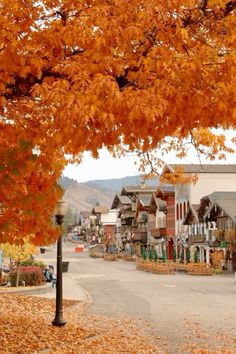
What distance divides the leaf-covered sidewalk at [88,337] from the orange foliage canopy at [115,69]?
423 centimetres

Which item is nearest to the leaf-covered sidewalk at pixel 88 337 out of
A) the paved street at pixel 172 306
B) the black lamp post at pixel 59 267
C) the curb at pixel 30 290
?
the black lamp post at pixel 59 267

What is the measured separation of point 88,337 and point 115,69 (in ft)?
24.7

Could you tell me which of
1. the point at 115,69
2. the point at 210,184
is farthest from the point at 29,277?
the point at 210,184

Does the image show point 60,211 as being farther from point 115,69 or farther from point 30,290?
point 30,290

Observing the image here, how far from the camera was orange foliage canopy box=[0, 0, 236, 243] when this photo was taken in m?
7.65

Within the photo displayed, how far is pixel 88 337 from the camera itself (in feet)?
44.8

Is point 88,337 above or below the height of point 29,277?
below

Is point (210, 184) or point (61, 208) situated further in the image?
point (210, 184)

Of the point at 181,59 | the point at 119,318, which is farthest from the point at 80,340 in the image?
the point at 181,59

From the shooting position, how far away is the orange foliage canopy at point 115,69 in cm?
765

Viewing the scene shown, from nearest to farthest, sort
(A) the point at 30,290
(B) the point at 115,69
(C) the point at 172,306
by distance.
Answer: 1. (B) the point at 115,69
2. (C) the point at 172,306
3. (A) the point at 30,290

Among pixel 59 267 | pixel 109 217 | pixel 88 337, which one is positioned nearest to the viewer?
pixel 88 337

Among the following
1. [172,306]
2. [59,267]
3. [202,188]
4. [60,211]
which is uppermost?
[202,188]

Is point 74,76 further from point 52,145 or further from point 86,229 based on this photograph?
point 86,229
